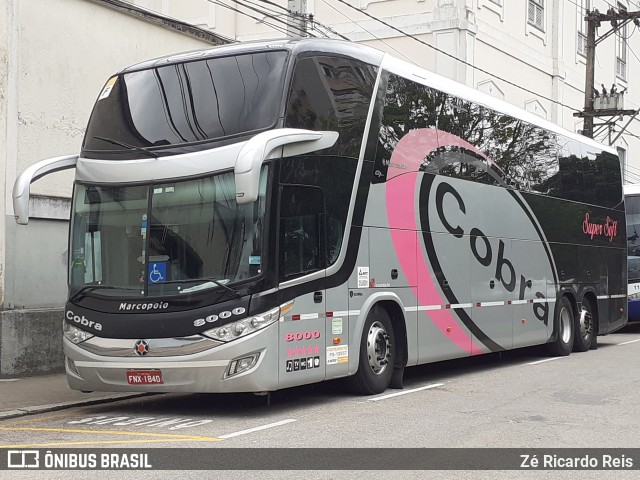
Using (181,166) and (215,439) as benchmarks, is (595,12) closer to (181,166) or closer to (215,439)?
(181,166)

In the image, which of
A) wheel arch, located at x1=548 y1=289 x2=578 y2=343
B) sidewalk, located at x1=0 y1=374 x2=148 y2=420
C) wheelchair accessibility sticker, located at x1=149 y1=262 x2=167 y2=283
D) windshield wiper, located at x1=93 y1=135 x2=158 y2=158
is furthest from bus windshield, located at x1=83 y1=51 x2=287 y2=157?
wheel arch, located at x1=548 y1=289 x2=578 y2=343

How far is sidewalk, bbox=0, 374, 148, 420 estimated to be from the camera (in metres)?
11.4

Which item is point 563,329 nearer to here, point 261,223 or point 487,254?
point 487,254

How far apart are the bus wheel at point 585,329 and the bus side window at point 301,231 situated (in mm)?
8935

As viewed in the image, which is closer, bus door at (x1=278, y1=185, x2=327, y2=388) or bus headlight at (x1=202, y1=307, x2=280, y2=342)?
bus headlight at (x1=202, y1=307, x2=280, y2=342)

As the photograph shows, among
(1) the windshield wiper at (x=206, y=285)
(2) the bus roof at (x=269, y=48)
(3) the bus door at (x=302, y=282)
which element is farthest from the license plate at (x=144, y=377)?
(2) the bus roof at (x=269, y=48)

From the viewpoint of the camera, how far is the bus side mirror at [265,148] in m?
9.44

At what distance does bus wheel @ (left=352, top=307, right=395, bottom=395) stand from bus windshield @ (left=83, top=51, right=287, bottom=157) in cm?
302

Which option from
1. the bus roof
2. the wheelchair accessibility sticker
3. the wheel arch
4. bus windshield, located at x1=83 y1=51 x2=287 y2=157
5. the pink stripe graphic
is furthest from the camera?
the wheel arch

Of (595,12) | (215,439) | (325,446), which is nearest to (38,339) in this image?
(215,439)

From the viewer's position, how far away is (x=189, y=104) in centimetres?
1108

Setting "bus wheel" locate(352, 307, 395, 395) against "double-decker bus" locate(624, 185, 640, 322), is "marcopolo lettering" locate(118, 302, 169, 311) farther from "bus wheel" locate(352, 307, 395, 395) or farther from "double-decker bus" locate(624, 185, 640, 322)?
"double-decker bus" locate(624, 185, 640, 322)

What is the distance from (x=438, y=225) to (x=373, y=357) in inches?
100

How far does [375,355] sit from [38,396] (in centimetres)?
423
